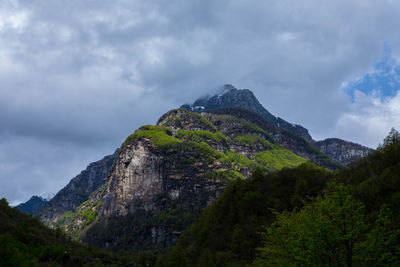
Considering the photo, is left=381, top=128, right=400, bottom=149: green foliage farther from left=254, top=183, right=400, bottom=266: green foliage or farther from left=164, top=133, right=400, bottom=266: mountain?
left=254, top=183, right=400, bottom=266: green foliage

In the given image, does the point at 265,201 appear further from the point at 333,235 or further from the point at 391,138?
the point at 333,235

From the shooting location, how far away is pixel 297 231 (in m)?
25.0

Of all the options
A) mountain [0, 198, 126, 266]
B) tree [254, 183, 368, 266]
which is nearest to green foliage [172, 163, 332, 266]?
tree [254, 183, 368, 266]

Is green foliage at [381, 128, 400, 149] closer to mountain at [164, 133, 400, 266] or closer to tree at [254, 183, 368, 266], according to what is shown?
mountain at [164, 133, 400, 266]

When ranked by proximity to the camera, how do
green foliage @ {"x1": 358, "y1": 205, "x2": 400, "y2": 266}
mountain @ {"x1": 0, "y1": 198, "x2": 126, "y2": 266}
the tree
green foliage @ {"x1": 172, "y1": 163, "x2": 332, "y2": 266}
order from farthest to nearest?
mountain @ {"x1": 0, "y1": 198, "x2": 126, "y2": 266} < green foliage @ {"x1": 172, "y1": 163, "x2": 332, "y2": 266} < the tree < green foliage @ {"x1": 358, "y1": 205, "x2": 400, "y2": 266}

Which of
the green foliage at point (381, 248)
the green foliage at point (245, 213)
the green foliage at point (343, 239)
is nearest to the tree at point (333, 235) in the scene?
the green foliage at point (343, 239)

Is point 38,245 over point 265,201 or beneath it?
beneath

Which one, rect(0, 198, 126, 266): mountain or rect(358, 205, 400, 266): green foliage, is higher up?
rect(358, 205, 400, 266): green foliage

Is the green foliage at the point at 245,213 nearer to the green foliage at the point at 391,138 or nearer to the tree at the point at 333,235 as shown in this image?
the green foliage at the point at 391,138

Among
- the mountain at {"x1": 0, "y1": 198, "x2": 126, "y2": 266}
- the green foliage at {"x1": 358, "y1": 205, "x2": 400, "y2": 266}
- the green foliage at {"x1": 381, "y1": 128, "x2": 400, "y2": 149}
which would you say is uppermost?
the green foliage at {"x1": 381, "y1": 128, "x2": 400, "y2": 149}

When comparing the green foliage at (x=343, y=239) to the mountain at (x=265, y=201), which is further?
the mountain at (x=265, y=201)

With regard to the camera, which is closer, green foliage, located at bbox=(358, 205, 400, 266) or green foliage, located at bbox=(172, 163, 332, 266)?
green foliage, located at bbox=(358, 205, 400, 266)

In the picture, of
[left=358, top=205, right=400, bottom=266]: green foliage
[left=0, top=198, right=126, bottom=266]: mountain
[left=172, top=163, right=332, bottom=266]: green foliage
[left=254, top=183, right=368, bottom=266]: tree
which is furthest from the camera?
[left=0, top=198, right=126, bottom=266]: mountain

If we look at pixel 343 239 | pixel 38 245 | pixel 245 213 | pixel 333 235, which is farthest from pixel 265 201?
pixel 38 245
